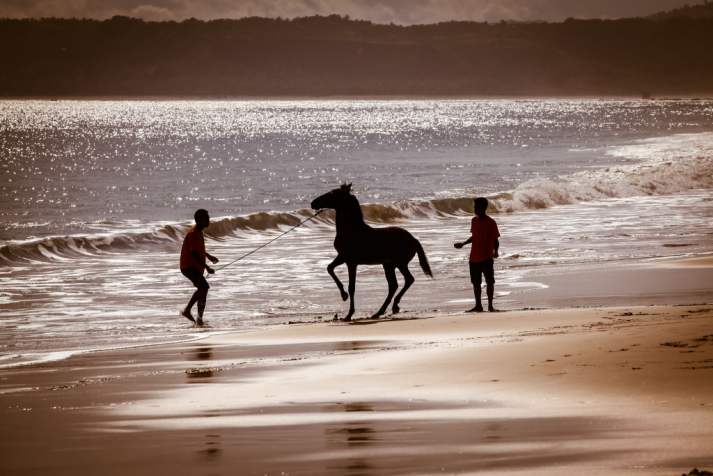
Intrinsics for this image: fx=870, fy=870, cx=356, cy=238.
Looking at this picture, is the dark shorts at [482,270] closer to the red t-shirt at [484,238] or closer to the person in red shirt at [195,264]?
the red t-shirt at [484,238]

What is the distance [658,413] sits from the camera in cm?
554

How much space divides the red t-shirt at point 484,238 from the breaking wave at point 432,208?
1326cm

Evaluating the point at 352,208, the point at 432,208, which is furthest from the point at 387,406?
the point at 432,208

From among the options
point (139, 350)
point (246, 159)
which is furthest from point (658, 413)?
point (246, 159)

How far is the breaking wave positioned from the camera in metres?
23.2

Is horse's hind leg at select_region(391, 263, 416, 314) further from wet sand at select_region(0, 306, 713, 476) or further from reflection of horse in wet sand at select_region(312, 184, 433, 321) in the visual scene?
wet sand at select_region(0, 306, 713, 476)

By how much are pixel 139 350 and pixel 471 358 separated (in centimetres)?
412

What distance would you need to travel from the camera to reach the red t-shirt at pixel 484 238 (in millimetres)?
12281

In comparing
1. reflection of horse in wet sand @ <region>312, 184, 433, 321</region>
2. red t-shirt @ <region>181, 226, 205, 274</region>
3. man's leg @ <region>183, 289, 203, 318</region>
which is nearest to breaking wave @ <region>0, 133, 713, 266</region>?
red t-shirt @ <region>181, 226, 205, 274</region>

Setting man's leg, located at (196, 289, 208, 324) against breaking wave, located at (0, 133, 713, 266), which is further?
breaking wave, located at (0, 133, 713, 266)

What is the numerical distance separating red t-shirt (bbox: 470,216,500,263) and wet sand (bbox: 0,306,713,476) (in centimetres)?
273

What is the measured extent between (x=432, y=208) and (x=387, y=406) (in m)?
28.2

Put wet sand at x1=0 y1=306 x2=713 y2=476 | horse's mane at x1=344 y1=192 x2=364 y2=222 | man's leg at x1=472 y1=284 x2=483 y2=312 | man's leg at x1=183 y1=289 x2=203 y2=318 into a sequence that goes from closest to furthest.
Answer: wet sand at x1=0 y1=306 x2=713 y2=476 < man's leg at x1=472 y1=284 x2=483 y2=312 < horse's mane at x1=344 y1=192 x2=364 y2=222 < man's leg at x1=183 y1=289 x2=203 y2=318

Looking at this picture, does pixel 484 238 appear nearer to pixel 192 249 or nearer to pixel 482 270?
pixel 482 270
